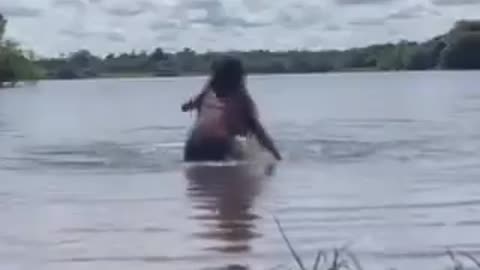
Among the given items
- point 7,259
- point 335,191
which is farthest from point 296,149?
point 7,259

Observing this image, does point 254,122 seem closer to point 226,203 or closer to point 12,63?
point 226,203

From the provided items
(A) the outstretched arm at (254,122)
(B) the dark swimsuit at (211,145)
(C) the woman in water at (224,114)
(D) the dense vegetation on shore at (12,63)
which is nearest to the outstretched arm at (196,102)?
(C) the woman in water at (224,114)

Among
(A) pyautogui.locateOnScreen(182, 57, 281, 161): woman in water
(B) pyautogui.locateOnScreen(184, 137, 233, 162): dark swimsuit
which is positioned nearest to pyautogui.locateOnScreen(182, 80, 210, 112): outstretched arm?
(A) pyautogui.locateOnScreen(182, 57, 281, 161): woman in water

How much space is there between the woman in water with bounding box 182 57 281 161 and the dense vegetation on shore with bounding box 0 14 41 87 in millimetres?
70427

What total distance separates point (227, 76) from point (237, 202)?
3978 mm

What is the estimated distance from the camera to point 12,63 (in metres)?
98.1

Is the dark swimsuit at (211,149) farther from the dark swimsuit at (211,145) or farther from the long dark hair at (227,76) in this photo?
the long dark hair at (227,76)

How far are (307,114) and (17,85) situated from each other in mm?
64759

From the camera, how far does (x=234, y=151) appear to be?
70.2ft

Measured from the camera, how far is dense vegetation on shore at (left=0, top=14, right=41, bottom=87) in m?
95.4

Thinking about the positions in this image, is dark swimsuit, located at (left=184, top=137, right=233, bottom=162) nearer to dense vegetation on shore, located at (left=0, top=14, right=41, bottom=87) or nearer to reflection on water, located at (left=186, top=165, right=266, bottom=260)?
reflection on water, located at (left=186, top=165, right=266, bottom=260)

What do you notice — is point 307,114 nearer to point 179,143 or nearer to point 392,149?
point 179,143

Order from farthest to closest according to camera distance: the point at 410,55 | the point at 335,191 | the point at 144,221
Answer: the point at 410,55
the point at 335,191
the point at 144,221

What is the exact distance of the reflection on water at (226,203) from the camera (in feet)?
43.9
